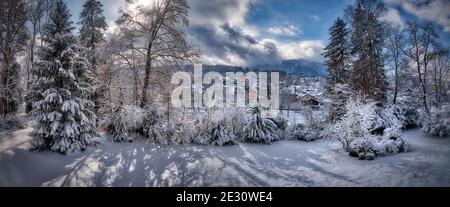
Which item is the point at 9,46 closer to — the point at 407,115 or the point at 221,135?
the point at 221,135

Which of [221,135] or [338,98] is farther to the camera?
[338,98]

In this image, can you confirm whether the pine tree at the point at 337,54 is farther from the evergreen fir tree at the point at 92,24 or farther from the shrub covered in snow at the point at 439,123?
the evergreen fir tree at the point at 92,24

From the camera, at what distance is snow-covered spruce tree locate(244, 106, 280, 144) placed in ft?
39.7

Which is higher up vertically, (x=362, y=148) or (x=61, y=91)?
(x=61, y=91)

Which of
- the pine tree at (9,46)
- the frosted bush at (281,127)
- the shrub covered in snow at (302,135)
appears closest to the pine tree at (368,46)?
the shrub covered in snow at (302,135)

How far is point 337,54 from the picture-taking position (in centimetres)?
1928

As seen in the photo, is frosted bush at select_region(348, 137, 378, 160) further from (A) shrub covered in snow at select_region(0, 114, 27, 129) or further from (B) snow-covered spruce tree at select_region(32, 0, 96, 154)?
(A) shrub covered in snow at select_region(0, 114, 27, 129)

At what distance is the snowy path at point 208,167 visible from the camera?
272 inches

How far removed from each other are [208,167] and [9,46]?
13203 mm

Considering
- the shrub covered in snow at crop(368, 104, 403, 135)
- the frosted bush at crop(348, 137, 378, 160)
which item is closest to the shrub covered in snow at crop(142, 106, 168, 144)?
the frosted bush at crop(348, 137, 378, 160)

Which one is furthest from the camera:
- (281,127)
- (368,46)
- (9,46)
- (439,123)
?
(368,46)

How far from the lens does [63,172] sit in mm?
7363

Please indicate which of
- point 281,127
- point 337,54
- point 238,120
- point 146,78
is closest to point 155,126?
point 146,78
